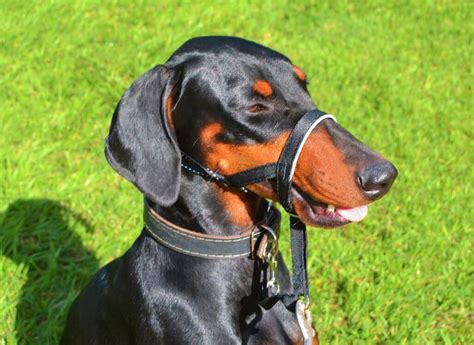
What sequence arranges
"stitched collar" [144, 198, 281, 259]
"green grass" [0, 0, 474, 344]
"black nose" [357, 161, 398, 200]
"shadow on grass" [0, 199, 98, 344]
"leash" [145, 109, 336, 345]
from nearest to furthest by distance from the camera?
1. "black nose" [357, 161, 398, 200]
2. "leash" [145, 109, 336, 345]
3. "stitched collar" [144, 198, 281, 259]
4. "shadow on grass" [0, 199, 98, 344]
5. "green grass" [0, 0, 474, 344]

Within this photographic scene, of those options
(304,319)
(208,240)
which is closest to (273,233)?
(208,240)

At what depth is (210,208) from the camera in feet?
10.0

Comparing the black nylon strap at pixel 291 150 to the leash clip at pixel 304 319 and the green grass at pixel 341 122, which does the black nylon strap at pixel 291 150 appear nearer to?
the leash clip at pixel 304 319

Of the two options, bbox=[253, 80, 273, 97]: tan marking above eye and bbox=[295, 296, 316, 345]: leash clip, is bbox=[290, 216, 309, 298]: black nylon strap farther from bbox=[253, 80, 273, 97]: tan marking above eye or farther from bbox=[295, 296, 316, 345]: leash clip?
bbox=[253, 80, 273, 97]: tan marking above eye

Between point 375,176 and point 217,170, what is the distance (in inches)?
23.8

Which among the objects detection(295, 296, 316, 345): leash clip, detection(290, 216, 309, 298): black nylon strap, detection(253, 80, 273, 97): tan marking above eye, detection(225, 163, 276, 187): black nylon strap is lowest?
detection(295, 296, 316, 345): leash clip

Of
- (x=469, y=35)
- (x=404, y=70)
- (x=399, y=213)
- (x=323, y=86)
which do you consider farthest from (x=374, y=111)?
(x=469, y=35)

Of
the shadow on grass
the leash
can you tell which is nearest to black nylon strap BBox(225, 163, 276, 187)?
the leash

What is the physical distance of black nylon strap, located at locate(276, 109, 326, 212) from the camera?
9.04 feet

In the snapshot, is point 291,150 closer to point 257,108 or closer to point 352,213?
point 257,108

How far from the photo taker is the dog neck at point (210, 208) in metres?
3.04

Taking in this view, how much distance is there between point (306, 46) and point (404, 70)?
0.97 metres

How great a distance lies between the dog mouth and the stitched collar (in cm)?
23

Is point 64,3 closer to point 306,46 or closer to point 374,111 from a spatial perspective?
point 306,46
